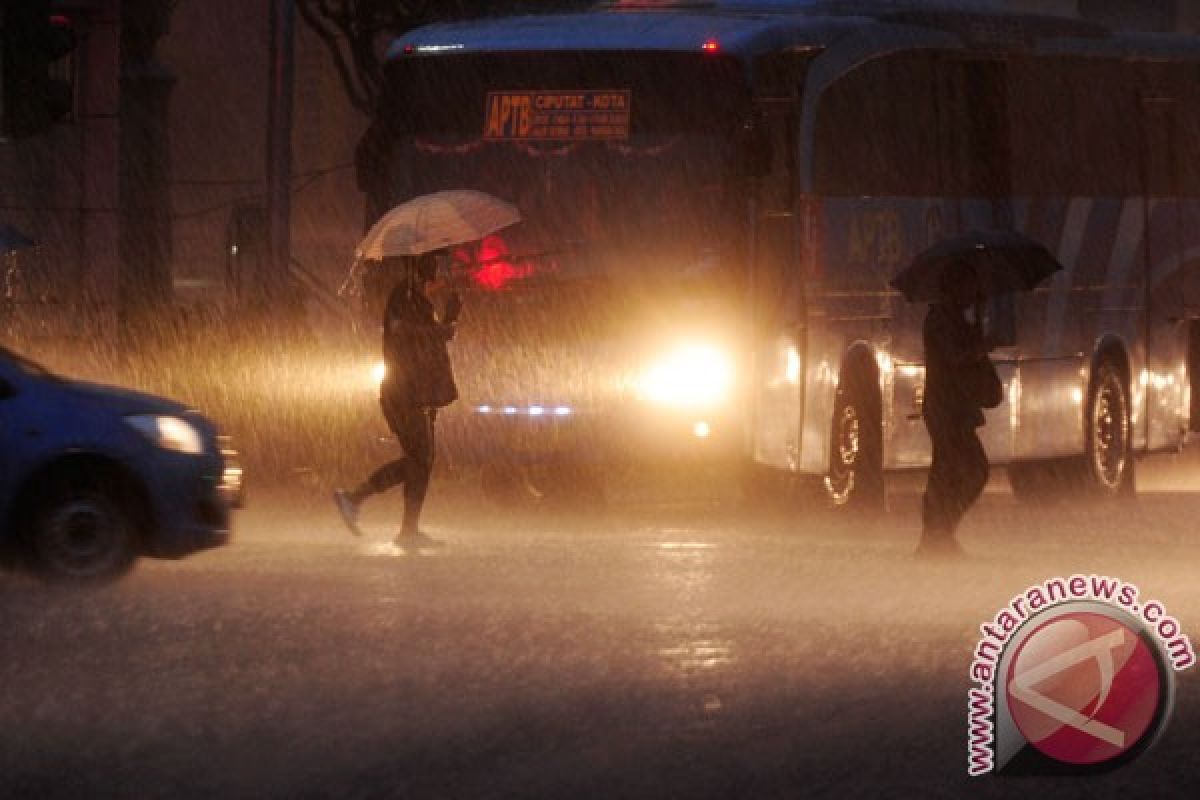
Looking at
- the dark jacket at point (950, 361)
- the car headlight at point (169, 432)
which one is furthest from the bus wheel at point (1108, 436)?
the car headlight at point (169, 432)

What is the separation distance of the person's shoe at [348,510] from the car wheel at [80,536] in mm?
3133

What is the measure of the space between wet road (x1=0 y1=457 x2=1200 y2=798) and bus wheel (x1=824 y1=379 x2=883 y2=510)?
1.97 meters

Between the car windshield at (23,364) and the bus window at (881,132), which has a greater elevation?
the bus window at (881,132)

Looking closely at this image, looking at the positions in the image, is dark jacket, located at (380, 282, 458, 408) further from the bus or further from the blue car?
the blue car

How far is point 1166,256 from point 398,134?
7192 mm

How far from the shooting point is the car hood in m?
15.1

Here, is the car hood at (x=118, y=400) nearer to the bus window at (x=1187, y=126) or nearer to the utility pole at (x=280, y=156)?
the bus window at (x=1187, y=126)

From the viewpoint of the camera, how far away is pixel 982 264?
1792 centimetres

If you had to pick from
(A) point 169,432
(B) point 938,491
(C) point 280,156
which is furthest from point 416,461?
(C) point 280,156

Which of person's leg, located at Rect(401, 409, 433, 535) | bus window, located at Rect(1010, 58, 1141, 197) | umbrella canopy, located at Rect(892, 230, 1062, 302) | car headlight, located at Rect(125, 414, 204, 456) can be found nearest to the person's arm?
person's leg, located at Rect(401, 409, 433, 535)

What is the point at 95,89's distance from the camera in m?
44.4

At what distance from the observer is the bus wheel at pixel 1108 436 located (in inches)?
920

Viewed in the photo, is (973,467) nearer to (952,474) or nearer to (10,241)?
(952,474)

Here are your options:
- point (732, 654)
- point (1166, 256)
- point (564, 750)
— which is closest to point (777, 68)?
point (1166, 256)
